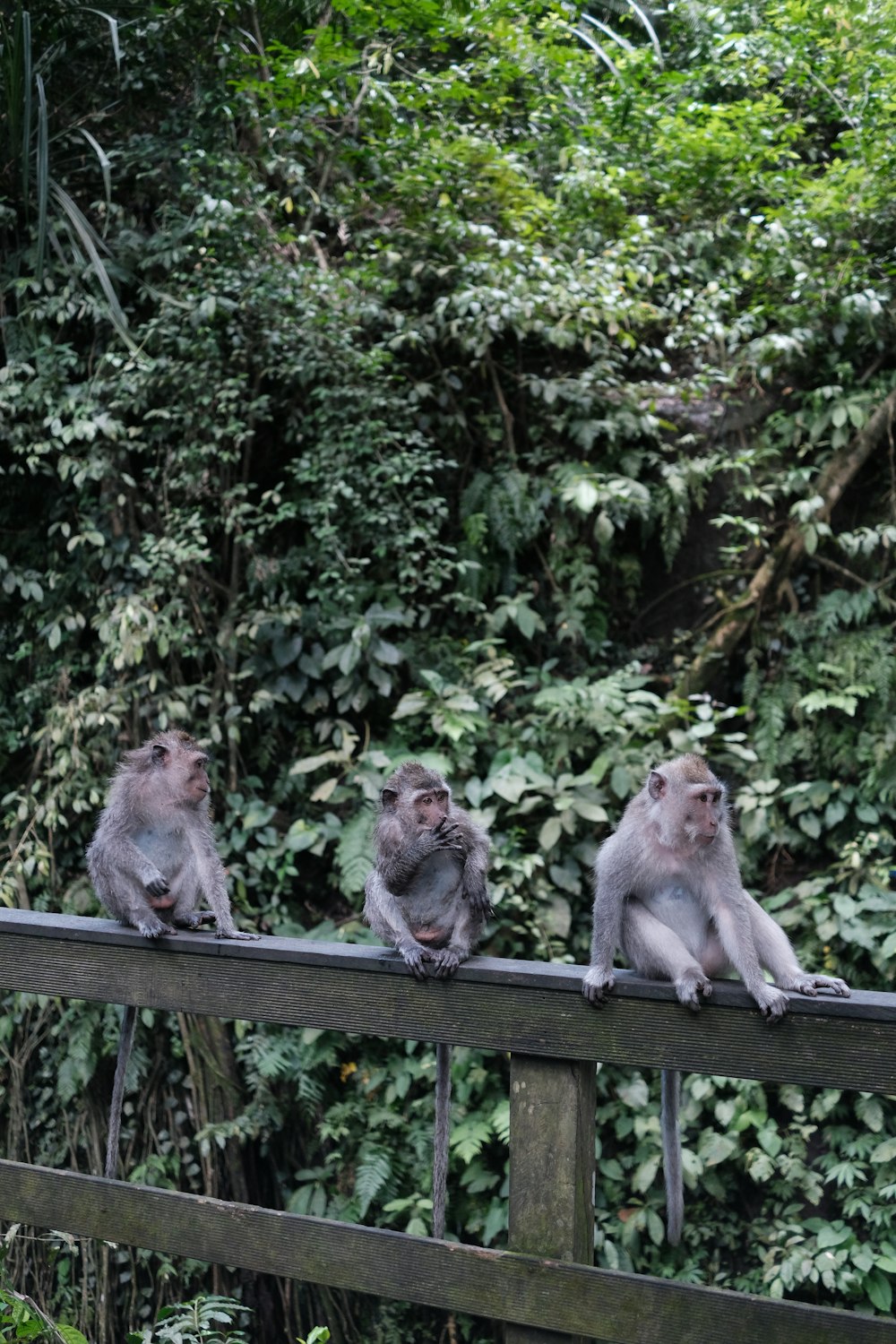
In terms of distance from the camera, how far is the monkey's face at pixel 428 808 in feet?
9.25

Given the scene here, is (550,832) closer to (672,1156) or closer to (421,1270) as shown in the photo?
(672,1156)

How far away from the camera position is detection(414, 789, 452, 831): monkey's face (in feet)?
9.25

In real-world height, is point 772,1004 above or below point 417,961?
above

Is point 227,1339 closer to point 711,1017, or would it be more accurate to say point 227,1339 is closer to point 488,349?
point 711,1017

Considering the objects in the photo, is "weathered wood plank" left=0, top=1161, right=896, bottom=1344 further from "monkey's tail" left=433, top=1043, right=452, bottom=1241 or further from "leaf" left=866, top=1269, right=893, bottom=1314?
"leaf" left=866, top=1269, right=893, bottom=1314

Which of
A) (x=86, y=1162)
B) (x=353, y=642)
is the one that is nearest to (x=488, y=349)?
(x=353, y=642)

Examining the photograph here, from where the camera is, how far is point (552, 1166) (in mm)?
2145

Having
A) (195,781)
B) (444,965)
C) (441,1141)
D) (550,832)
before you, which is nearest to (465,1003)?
(444,965)

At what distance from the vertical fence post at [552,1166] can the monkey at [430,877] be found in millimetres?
401

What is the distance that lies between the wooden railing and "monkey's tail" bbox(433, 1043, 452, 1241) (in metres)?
0.14

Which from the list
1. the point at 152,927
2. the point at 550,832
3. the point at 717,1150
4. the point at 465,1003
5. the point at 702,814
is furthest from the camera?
the point at 550,832

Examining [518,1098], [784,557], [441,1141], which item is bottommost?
[441,1141]

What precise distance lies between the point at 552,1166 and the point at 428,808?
92 cm

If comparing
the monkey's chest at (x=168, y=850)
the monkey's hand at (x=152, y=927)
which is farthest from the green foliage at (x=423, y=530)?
the monkey's hand at (x=152, y=927)
